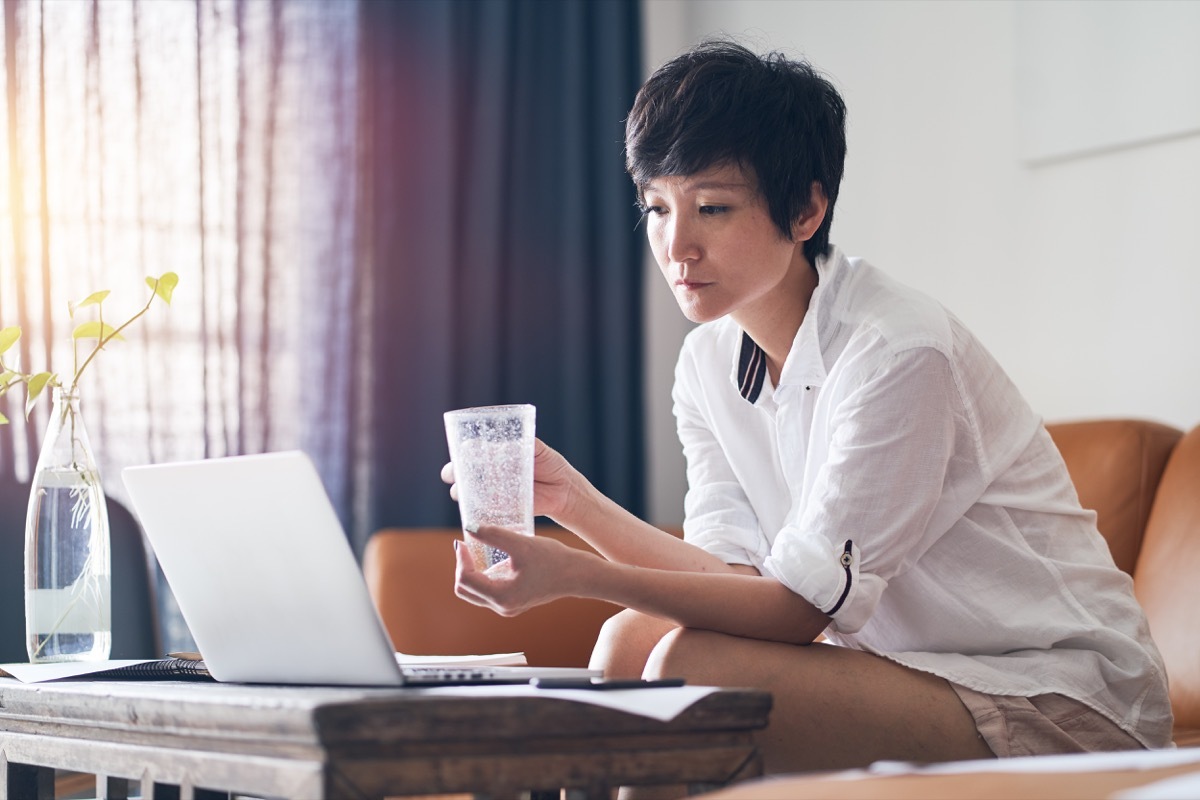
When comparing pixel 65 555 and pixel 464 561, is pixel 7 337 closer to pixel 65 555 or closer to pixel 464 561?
pixel 65 555

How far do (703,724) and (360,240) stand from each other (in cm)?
218

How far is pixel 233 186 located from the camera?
109 inches

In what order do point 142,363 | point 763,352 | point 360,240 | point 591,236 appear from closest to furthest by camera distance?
point 763,352, point 142,363, point 360,240, point 591,236

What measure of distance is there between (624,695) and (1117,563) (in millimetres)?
1405

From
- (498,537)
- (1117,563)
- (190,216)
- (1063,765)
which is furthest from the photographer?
(190,216)

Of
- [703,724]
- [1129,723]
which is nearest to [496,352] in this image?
[1129,723]

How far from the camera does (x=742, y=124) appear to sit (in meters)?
1.52

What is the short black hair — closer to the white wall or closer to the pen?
the pen

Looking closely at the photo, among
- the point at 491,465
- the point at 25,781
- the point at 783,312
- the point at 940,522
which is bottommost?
the point at 25,781

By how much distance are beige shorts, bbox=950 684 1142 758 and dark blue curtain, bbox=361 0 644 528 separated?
1.80 m

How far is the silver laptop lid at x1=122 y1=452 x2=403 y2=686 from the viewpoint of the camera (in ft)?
3.21

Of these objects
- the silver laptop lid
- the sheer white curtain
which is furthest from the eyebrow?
the sheer white curtain

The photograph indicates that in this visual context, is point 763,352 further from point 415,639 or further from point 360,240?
point 360,240

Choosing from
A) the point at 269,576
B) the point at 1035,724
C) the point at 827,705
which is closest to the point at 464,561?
the point at 269,576
